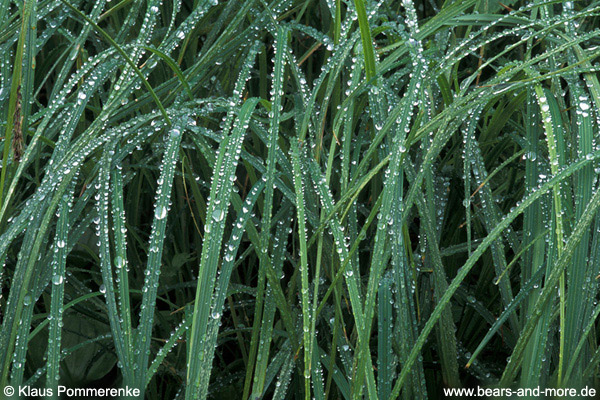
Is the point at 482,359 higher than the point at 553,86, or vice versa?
the point at 553,86

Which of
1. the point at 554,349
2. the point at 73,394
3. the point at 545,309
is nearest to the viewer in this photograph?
the point at 545,309

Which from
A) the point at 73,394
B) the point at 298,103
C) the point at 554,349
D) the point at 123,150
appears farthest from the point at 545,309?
the point at 73,394

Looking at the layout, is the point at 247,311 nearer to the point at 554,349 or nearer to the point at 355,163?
the point at 355,163

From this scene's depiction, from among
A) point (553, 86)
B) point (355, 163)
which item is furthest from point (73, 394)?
point (553, 86)

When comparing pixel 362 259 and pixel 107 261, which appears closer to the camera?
pixel 107 261

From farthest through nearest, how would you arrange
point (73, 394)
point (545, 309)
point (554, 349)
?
point (73, 394)
point (554, 349)
point (545, 309)

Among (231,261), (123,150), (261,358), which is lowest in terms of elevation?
(261,358)

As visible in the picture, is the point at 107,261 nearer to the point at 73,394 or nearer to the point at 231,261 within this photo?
the point at 231,261
